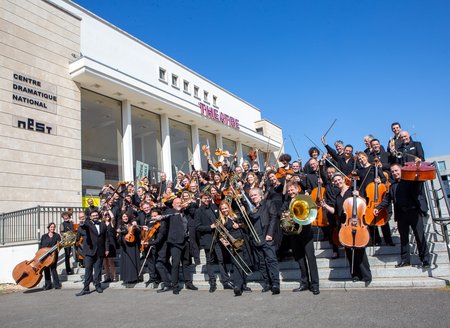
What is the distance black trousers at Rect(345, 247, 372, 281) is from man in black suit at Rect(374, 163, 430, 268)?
731 millimetres

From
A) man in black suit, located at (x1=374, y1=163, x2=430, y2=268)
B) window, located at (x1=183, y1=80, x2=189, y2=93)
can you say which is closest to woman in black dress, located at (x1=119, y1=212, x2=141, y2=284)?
man in black suit, located at (x1=374, y1=163, x2=430, y2=268)

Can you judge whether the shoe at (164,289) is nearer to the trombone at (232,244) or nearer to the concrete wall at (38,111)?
the trombone at (232,244)

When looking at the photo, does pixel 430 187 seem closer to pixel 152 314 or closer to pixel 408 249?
pixel 408 249

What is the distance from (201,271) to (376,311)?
15.3 ft

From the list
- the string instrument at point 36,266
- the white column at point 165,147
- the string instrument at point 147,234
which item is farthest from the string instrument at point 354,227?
the white column at point 165,147

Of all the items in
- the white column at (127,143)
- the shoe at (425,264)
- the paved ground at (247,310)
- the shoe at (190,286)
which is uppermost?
the white column at (127,143)

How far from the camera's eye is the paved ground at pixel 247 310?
444 centimetres

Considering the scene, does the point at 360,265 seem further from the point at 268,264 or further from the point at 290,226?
the point at 268,264

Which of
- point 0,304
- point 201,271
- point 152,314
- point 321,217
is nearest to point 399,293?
point 321,217

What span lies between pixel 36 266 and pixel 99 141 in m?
8.46

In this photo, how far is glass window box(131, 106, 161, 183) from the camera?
18984 millimetres

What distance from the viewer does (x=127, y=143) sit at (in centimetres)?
1794

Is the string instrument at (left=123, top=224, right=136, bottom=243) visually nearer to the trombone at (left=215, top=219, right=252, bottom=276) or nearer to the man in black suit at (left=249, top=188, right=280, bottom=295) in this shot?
the trombone at (left=215, top=219, right=252, bottom=276)

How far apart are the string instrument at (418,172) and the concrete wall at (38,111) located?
12.7m
